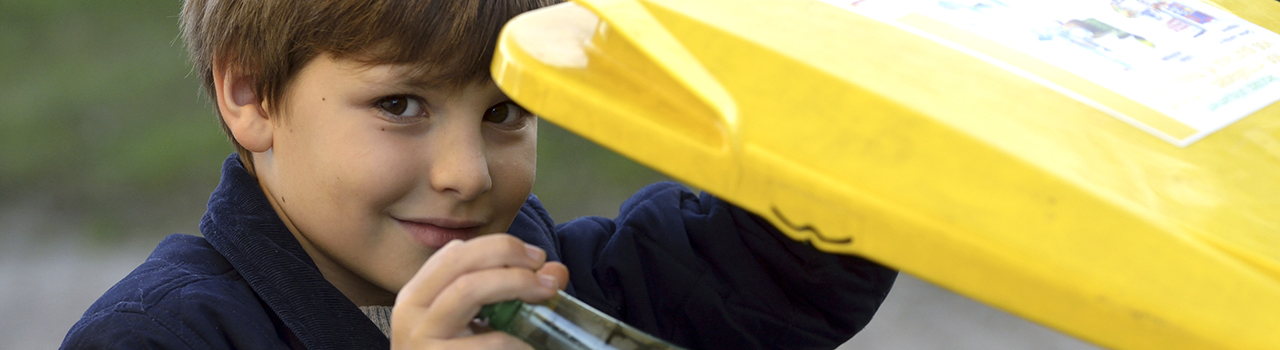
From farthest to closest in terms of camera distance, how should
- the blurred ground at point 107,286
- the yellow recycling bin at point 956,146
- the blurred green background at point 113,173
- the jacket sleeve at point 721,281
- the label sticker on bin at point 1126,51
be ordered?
→ 1. the blurred green background at point 113,173
2. the blurred ground at point 107,286
3. the jacket sleeve at point 721,281
4. the label sticker on bin at point 1126,51
5. the yellow recycling bin at point 956,146

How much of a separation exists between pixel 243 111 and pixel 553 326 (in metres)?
0.49

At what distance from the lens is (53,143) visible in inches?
109

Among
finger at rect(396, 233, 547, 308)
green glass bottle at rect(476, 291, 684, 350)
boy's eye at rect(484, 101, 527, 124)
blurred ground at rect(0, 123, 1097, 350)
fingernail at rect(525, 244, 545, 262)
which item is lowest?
blurred ground at rect(0, 123, 1097, 350)

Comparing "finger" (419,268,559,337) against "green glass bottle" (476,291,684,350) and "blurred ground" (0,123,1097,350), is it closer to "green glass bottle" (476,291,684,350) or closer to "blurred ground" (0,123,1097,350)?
"green glass bottle" (476,291,684,350)

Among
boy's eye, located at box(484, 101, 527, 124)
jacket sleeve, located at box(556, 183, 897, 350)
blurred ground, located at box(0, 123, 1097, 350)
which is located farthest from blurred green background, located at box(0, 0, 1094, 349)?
boy's eye, located at box(484, 101, 527, 124)

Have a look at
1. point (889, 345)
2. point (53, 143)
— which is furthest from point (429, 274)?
point (53, 143)

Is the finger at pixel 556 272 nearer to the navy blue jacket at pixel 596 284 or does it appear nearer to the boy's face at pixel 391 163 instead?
the boy's face at pixel 391 163

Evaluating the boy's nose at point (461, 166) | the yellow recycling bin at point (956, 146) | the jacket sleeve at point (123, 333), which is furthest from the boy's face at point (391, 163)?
the yellow recycling bin at point (956, 146)

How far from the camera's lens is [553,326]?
695 mm

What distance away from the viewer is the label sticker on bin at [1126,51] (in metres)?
0.67

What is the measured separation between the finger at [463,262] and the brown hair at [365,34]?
245mm

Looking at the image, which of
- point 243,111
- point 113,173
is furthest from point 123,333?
point 113,173

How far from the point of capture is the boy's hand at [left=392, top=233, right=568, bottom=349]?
2.26ft

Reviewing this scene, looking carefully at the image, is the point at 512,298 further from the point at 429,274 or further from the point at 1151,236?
the point at 1151,236
